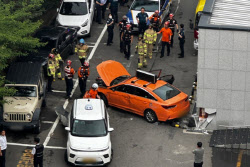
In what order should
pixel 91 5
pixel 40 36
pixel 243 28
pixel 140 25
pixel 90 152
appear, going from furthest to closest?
pixel 91 5 → pixel 140 25 → pixel 40 36 → pixel 243 28 → pixel 90 152

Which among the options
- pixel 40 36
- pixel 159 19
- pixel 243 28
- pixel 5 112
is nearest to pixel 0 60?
pixel 5 112

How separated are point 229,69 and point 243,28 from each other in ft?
5.46

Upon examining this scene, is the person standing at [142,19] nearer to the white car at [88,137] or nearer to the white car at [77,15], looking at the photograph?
the white car at [77,15]

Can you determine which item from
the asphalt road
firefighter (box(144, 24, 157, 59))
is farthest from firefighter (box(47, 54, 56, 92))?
firefighter (box(144, 24, 157, 59))

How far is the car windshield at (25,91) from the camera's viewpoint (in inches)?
925

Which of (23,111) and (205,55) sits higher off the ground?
(205,55)

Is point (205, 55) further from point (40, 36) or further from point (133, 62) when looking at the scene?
point (40, 36)

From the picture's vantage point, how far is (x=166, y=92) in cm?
2380

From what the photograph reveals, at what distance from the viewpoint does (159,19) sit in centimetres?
3098

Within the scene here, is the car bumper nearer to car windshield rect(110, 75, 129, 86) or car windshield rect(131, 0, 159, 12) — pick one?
car windshield rect(110, 75, 129, 86)

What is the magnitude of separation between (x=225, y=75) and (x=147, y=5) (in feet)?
36.1

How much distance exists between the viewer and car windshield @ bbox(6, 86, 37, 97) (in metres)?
23.5

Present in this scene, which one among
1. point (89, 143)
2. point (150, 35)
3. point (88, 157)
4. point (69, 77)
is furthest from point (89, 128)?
point (150, 35)

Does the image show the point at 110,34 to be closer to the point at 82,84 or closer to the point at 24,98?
the point at 82,84
